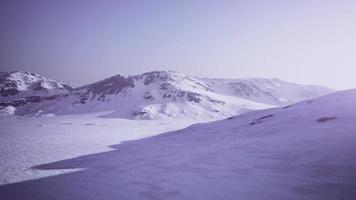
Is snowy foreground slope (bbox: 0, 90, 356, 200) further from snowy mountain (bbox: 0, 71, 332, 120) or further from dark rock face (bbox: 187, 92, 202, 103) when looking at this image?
dark rock face (bbox: 187, 92, 202, 103)

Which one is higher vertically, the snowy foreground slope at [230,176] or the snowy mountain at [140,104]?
the snowy foreground slope at [230,176]

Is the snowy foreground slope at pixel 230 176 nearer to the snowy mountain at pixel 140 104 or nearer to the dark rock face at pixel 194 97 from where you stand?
the snowy mountain at pixel 140 104

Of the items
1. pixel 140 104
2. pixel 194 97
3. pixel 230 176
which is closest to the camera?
pixel 230 176

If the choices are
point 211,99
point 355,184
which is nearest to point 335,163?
point 355,184

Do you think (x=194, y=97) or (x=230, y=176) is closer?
(x=230, y=176)

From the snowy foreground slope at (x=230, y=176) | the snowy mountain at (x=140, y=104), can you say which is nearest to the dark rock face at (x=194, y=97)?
the snowy mountain at (x=140, y=104)

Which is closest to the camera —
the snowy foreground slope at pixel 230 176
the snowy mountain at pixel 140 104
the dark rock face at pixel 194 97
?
the snowy foreground slope at pixel 230 176

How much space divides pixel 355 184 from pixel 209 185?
22.7ft

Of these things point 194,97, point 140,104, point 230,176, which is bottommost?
point 140,104

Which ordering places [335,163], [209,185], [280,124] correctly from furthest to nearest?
[280,124]
[335,163]
[209,185]

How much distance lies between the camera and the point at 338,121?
22594 mm

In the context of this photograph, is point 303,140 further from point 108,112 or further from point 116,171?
point 108,112

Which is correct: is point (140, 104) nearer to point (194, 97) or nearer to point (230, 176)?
point (194, 97)

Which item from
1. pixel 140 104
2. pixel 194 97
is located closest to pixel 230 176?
pixel 140 104
